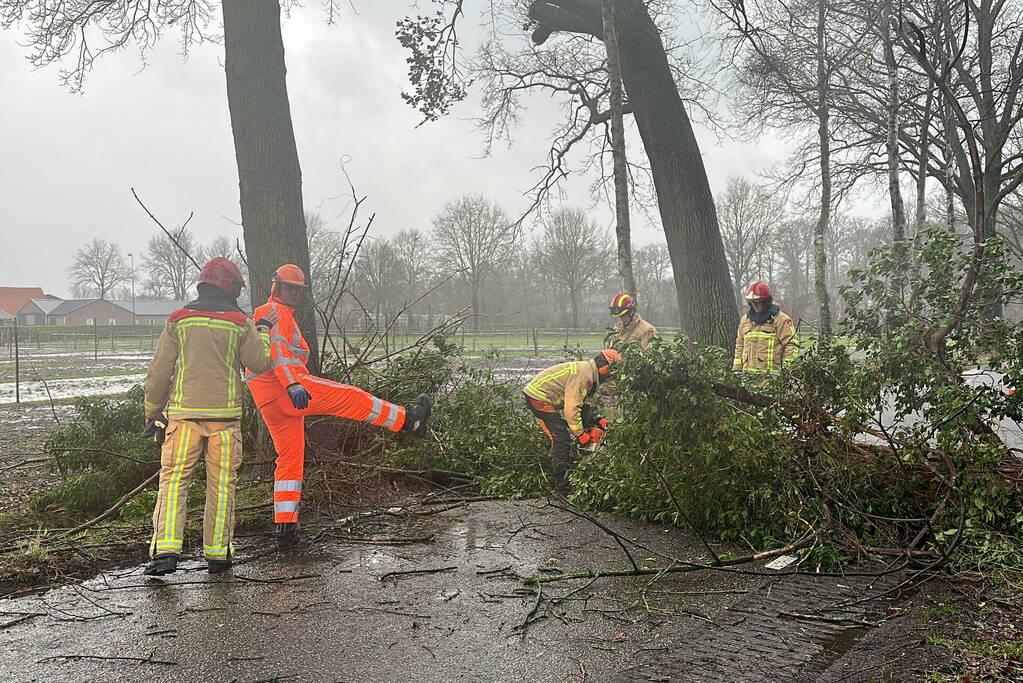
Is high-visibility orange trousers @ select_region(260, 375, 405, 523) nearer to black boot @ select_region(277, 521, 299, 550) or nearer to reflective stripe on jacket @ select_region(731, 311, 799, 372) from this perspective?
black boot @ select_region(277, 521, 299, 550)

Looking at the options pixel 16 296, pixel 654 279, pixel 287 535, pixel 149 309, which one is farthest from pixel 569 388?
pixel 16 296

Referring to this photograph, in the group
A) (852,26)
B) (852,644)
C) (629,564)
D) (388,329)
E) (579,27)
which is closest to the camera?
(852,644)

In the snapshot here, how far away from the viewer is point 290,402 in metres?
5.43

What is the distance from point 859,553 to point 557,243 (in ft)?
140

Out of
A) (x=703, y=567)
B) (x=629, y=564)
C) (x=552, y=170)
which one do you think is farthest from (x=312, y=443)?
(x=552, y=170)

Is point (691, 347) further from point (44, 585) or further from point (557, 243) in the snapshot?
point (557, 243)

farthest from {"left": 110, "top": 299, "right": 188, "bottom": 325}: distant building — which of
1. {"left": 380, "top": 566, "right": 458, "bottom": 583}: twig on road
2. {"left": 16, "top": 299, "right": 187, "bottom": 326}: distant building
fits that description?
{"left": 380, "top": 566, "right": 458, "bottom": 583}: twig on road

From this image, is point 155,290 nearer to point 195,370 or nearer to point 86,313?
point 86,313

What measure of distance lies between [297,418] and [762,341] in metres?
4.87

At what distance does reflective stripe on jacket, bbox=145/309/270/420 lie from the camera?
4.82 metres

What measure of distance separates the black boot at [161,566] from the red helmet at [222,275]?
162 centimetres

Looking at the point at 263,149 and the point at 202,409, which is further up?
the point at 263,149

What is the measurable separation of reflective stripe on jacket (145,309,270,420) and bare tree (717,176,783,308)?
1485 inches

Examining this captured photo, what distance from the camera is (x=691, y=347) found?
19.1 feet
